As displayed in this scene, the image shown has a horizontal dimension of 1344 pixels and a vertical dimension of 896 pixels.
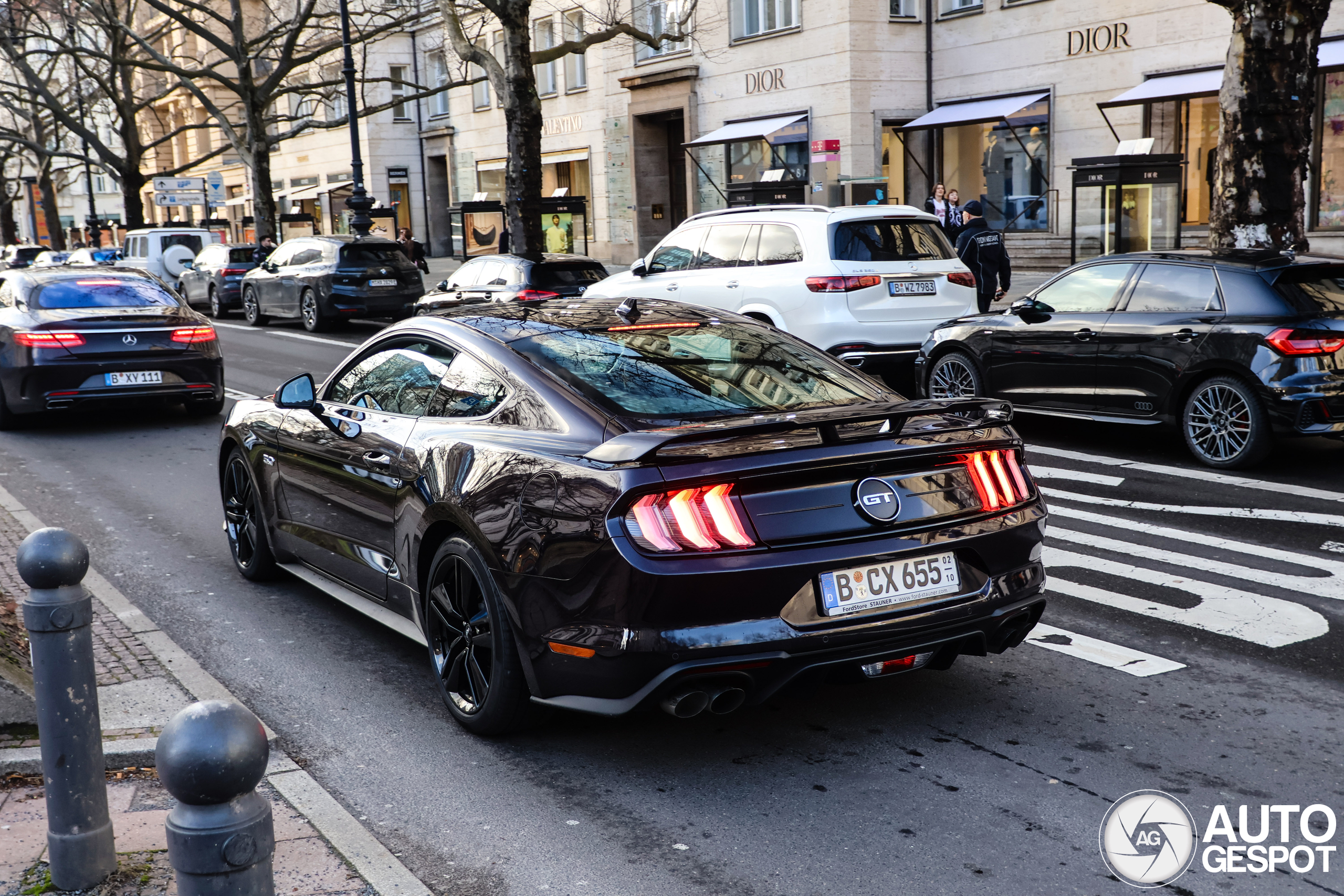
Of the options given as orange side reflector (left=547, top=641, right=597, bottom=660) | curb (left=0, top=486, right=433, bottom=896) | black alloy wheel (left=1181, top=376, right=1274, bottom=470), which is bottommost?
curb (left=0, top=486, right=433, bottom=896)

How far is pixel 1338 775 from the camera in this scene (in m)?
4.06

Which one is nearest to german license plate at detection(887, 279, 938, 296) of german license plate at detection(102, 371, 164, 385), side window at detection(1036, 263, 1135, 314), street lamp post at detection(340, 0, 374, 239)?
side window at detection(1036, 263, 1135, 314)

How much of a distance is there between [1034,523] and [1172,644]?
1.36 m

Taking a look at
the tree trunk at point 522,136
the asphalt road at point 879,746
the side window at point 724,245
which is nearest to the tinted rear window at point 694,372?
the asphalt road at point 879,746

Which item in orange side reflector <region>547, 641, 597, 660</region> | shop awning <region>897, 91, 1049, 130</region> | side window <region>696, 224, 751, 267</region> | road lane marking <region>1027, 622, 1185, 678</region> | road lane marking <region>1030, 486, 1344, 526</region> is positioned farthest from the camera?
shop awning <region>897, 91, 1049, 130</region>

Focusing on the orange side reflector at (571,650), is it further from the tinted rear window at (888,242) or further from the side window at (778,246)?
the side window at (778,246)

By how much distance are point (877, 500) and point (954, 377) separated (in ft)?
25.9

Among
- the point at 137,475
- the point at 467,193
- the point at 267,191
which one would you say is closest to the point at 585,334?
the point at 137,475

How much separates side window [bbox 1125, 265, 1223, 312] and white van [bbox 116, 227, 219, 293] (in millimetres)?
25886

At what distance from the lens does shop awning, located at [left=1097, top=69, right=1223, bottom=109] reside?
76.3ft

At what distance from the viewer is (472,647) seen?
14.9 ft

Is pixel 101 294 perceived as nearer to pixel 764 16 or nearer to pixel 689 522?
pixel 689 522

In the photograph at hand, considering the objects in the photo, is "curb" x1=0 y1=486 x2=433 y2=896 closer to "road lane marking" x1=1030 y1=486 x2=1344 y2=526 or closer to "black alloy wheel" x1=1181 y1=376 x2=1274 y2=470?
"road lane marking" x1=1030 y1=486 x2=1344 y2=526

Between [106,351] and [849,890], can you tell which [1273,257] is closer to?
[849,890]
